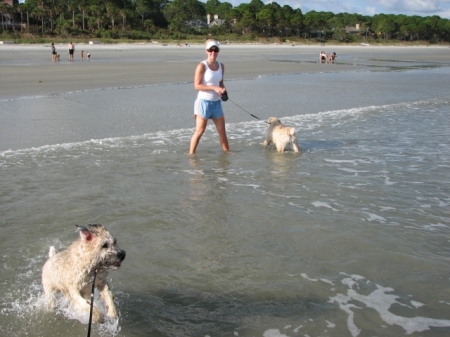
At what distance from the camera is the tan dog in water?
327 centimetres

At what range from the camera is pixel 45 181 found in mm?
6973

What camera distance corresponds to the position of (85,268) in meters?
3.37

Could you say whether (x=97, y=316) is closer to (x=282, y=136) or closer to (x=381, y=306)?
(x=381, y=306)

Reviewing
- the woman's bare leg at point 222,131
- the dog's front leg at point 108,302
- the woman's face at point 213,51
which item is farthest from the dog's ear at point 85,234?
the woman's bare leg at point 222,131

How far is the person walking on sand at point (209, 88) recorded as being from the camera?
25.9 ft

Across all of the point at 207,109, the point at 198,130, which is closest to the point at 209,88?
the point at 207,109

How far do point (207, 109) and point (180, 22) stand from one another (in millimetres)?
110086

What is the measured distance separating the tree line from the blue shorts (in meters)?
71.1

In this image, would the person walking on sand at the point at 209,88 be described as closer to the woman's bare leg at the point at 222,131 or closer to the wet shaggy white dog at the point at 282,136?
the woman's bare leg at the point at 222,131

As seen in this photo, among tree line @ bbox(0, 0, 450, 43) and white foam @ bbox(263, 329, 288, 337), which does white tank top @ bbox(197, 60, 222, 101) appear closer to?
white foam @ bbox(263, 329, 288, 337)

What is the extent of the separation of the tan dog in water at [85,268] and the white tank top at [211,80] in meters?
4.96

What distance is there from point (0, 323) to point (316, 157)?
6316 mm

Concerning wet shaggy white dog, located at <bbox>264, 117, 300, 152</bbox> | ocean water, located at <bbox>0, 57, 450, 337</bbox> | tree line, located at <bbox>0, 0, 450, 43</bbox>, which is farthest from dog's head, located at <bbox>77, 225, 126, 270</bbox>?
tree line, located at <bbox>0, 0, 450, 43</bbox>

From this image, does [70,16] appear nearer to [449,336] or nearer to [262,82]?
[262,82]
